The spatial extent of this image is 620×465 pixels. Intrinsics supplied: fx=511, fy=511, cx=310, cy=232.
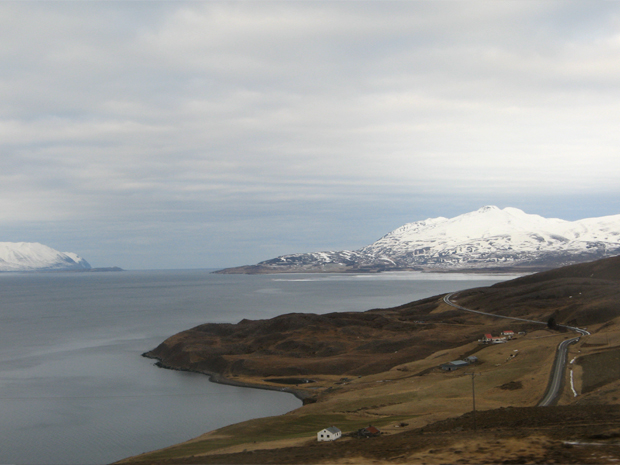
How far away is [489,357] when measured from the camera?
81.9m

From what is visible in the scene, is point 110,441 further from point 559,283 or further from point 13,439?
point 559,283

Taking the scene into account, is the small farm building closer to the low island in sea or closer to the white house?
the low island in sea

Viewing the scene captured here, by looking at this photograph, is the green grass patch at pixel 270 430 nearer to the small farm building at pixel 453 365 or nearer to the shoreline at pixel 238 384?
the shoreline at pixel 238 384

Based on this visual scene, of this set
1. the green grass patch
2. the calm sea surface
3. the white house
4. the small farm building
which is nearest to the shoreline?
the calm sea surface

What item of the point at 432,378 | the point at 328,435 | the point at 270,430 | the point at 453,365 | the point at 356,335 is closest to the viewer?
the point at 328,435

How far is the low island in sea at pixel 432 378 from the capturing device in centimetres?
3080

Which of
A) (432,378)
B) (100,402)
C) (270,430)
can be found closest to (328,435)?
(270,430)

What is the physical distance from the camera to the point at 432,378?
73.3 metres

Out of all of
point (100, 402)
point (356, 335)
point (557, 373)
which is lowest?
point (100, 402)

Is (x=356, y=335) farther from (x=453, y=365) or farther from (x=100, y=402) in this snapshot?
(x=100, y=402)

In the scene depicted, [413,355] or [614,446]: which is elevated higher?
[614,446]

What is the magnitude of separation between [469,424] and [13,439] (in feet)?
170

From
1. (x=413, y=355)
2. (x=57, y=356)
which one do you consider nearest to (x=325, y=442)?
(x=413, y=355)

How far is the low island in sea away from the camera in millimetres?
30797
